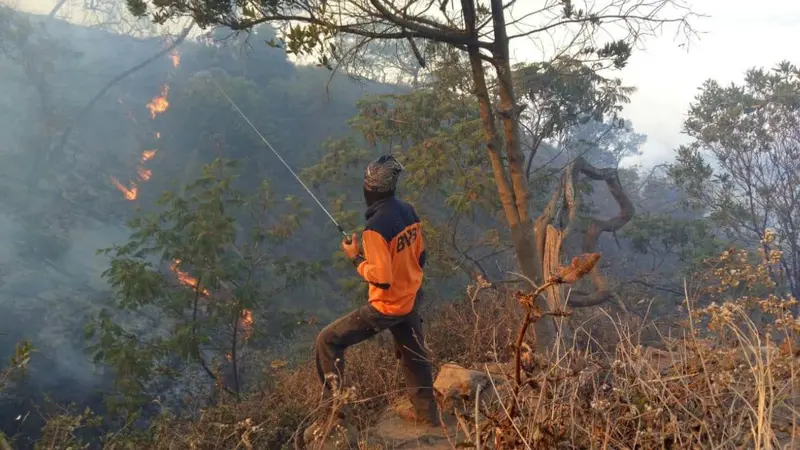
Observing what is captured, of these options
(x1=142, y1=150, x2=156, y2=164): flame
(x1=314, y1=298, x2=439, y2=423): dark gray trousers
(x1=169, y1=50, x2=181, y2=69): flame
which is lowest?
(x1=314, y1=298, x2=439, y2=423): dark gray trousers

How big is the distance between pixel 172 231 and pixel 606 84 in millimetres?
8419

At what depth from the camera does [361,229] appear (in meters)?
7.88

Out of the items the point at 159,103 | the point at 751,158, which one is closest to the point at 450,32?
the point at 751,158

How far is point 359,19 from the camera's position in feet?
16.2

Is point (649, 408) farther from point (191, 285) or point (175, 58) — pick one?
point (175, 58)

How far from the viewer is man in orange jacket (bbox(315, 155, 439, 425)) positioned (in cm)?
370

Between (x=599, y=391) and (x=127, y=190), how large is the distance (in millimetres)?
26010

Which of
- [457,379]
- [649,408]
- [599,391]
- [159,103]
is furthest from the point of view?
[159,103]

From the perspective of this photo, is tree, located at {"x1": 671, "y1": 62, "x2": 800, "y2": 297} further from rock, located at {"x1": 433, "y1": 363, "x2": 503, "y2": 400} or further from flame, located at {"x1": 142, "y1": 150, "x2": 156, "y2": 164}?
flame, located at {"x1": 142, "y1": 150, "x2": 156, "y2": 164}

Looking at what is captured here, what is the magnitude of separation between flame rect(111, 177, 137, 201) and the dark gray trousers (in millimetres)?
23383

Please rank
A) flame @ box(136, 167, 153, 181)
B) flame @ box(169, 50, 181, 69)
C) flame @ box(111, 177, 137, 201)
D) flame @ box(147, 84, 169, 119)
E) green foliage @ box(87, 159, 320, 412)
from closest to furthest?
green foliage @ box(87, 159, 320, 412) → flame @ box(111, 177, 137, 201) → flame @ box(136, 167, 153, 181) → flame @ box(147, 84, 169, 119) → flame @ box(169, 50, 181, 69)

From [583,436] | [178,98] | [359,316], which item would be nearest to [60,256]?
[178,98]

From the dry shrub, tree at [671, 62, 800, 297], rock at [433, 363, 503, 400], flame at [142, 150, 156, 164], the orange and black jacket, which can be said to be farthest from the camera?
flame at [142, 150, 156, 164]

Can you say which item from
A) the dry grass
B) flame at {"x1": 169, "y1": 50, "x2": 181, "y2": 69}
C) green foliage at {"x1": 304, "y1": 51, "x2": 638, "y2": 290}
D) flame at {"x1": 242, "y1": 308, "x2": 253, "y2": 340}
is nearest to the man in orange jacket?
the dry grass
